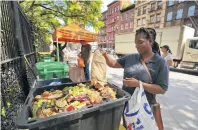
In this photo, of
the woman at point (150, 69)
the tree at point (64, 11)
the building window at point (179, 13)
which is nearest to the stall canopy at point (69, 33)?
the tree at point (64, 11)

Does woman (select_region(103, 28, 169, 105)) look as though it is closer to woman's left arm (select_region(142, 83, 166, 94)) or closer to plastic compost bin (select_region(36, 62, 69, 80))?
woman's left arm (select_region(142, 83, 166, 94))

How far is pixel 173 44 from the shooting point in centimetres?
1100

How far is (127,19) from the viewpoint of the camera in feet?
110

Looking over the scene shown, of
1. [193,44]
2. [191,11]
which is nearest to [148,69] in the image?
[193,44]

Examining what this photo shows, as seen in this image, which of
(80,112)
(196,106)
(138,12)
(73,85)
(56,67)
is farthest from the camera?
(138,12)

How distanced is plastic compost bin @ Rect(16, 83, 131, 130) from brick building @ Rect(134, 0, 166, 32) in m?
26.4

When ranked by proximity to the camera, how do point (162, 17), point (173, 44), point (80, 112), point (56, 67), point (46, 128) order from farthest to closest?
point (162, 17) → point (173, 44) → point (56, 67) → point (80, 112) → point (46, 128)

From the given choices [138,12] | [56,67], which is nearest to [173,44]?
A: [56,67]

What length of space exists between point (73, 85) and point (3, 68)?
0.87 meters

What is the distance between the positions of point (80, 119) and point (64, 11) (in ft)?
31.2

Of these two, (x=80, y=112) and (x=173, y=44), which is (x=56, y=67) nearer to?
(x=80, y=112)

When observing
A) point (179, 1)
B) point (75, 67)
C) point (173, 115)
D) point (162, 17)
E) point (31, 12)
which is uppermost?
point (179, 1)

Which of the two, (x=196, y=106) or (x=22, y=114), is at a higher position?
(x=22, y=114)

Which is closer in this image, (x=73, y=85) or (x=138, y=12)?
(x=73, y=85)
